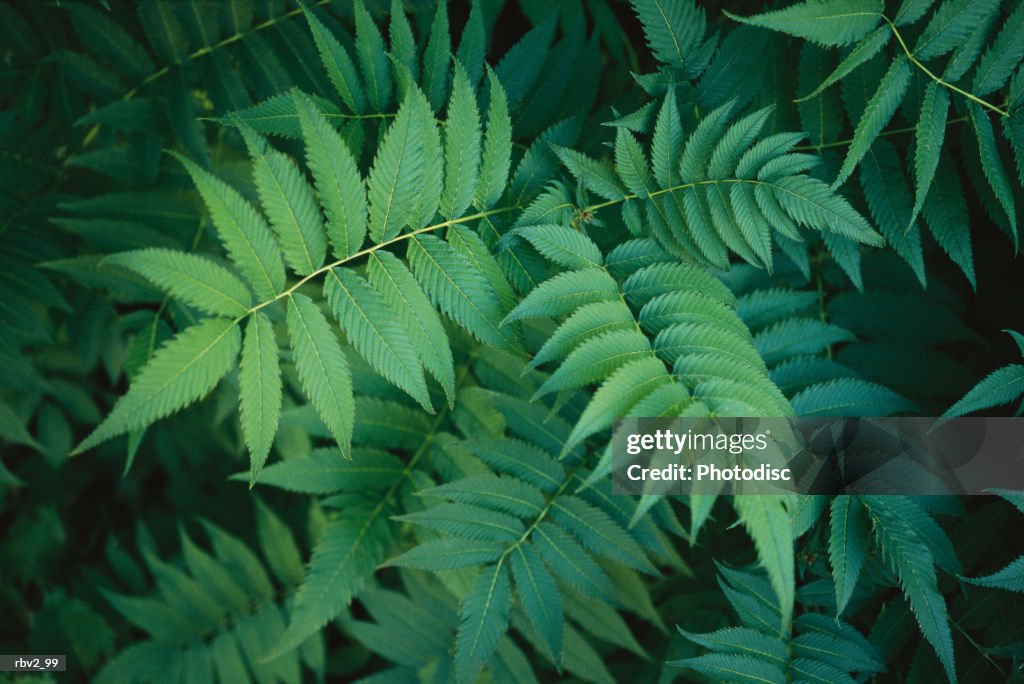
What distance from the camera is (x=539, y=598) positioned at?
1672 mm

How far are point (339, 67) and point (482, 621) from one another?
1.34 m

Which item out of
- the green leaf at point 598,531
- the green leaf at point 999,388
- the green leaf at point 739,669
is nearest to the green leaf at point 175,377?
the green leaf at point 598,531

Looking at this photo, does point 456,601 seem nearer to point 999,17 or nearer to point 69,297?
point 69,297

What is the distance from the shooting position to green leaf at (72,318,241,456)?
127 cm

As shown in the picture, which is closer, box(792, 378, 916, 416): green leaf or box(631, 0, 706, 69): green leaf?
box(631, 0, 706, 69): green leaf

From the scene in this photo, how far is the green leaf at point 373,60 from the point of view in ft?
5.33

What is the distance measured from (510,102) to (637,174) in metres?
0.46

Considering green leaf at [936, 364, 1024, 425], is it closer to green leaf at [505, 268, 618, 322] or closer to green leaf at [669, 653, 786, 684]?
green leaf at [669, 653, 786, 684]

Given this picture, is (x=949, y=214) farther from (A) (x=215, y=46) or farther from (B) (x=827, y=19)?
(A) (x=215, y=46)

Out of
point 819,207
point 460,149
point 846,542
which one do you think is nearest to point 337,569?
point 460,149

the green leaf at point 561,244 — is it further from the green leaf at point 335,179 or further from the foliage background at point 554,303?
the green leaf at point 335,179

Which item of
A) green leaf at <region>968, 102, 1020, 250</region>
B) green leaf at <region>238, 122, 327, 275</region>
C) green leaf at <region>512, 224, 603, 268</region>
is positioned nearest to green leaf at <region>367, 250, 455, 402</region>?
green leaf at <region>238, 122, 327, 275</region>

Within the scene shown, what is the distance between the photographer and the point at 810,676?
1581 millimetres

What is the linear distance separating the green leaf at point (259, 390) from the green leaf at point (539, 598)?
26.7 inches
